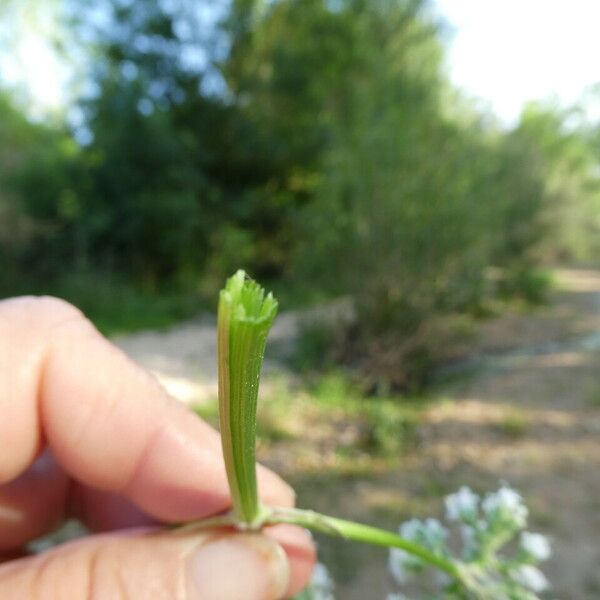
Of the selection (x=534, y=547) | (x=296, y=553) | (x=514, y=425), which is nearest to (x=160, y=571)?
(x=296, y=553)

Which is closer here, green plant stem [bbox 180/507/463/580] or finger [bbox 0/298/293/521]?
green plant stem [bbox 180/507/463/580]

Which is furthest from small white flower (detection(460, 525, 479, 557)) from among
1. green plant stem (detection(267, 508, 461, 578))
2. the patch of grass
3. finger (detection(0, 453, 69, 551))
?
the patch of grass

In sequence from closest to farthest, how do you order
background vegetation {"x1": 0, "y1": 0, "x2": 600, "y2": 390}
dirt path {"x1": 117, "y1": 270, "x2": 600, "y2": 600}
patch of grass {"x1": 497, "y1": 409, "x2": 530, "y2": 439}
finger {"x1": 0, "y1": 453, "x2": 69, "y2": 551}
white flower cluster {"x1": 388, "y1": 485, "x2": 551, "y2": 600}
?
1. white flower cluster {"x1": 388, "y1": 485, "x2": 551, "y2": 600}
2. finger {"x1": 0, "y1": 453, "x2": 69, "y2": 551}
3. dirt path {"x1": 117, "y1": 270, "x2": 600, "y2": 600}
4. patch of grass {"x1": 497, "y1": 409, "x2": 530, "y2": 439}
5. background vegetation {"x1": 0, "y1": 0, "x2": 600, "y2": 390}

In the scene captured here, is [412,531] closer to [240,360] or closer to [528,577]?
[528,577]

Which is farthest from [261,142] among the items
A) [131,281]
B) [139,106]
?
[131,281]

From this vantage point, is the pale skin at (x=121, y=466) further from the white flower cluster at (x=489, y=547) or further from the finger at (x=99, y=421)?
the white flower cluster at (x=489, y=547)

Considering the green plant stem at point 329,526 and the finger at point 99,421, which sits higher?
the finger at point 99,421

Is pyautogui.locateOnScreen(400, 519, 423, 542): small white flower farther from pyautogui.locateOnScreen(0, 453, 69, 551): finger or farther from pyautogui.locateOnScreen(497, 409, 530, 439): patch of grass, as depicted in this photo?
pyautogui.locateOnScreen(497, 409, 530, 439): patch of grass

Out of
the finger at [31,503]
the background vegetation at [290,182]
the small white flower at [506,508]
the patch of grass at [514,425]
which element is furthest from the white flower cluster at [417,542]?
the background vegetation at [290,182]
